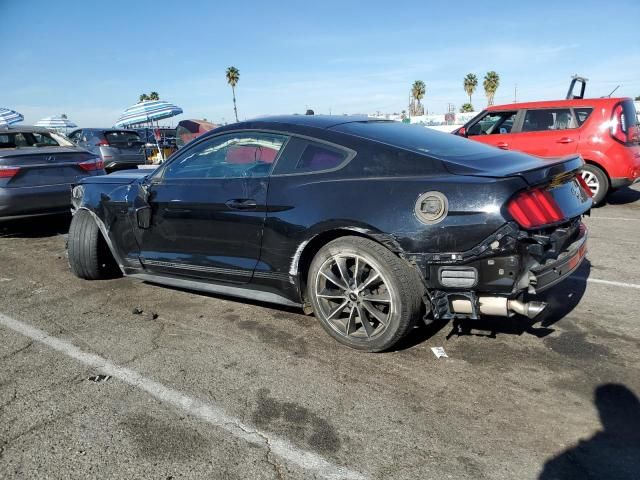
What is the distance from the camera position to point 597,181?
25.9 feet

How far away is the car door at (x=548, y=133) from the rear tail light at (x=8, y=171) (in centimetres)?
749

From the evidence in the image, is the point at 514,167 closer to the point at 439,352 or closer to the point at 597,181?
the point at 439,352

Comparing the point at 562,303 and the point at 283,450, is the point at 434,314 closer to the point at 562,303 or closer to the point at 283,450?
the point at 283,450

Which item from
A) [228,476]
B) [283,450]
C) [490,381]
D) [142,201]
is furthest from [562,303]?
[142,201]

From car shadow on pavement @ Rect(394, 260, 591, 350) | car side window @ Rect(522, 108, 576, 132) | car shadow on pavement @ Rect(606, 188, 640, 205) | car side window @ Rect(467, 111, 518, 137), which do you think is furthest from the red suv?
car shadow on pavement @ Rect(394, 260, 591, 350)

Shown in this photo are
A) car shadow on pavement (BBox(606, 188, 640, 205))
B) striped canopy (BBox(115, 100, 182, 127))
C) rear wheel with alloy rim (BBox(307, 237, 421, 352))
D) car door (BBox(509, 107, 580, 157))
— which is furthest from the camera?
striped canopy (BBox(115, 100, 182, 127))

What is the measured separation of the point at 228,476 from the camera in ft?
6.84

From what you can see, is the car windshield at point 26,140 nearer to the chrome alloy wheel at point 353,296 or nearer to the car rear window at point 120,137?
the car rear window at point 120,137

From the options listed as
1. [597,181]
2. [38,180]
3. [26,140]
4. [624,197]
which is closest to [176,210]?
[38,180]

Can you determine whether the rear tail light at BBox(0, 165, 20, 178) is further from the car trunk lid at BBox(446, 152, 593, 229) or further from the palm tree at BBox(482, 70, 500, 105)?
the palm tree at BBox(482, 70, 500, 105)

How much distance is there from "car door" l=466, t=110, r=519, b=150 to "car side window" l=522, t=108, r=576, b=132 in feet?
0.71

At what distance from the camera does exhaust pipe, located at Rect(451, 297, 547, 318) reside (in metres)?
2.72

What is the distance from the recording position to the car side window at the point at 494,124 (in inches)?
338

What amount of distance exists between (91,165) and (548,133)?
717cm
